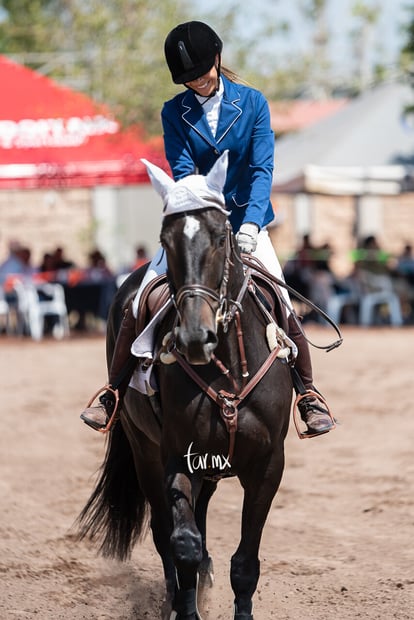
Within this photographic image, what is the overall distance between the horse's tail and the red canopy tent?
1045cm

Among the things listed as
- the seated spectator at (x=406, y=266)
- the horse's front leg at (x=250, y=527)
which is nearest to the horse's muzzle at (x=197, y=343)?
the horse's front leg at (x=250, y=527)

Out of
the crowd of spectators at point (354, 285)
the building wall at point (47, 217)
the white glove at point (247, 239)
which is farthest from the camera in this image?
the building wall at point (47, 217)

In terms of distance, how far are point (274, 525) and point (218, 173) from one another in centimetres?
346

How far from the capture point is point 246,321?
15.3 ft

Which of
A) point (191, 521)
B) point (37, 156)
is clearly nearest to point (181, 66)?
point (191, 521)

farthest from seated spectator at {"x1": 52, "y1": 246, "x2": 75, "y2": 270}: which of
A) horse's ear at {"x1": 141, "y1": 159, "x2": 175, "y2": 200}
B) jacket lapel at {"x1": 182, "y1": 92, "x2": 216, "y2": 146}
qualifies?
horse's ear at {"x1": 141, "y1": 159, "x2": 175, "y2": 200}

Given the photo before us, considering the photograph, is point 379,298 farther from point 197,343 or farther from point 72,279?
point 197,343

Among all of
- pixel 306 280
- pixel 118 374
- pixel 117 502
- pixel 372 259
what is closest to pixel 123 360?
pixel 118 374

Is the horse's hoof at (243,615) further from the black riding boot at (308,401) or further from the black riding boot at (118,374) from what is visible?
the black riding boot at (118,374)

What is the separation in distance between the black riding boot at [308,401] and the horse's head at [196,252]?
1.02m

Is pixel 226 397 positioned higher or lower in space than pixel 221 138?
lower

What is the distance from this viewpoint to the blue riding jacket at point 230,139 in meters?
4.93

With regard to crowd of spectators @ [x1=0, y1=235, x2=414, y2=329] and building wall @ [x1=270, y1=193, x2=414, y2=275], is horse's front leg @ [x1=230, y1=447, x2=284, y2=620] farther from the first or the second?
building wall @ [x1=270, y1=193, x2=414, y2=275]

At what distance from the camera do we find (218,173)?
427cm
